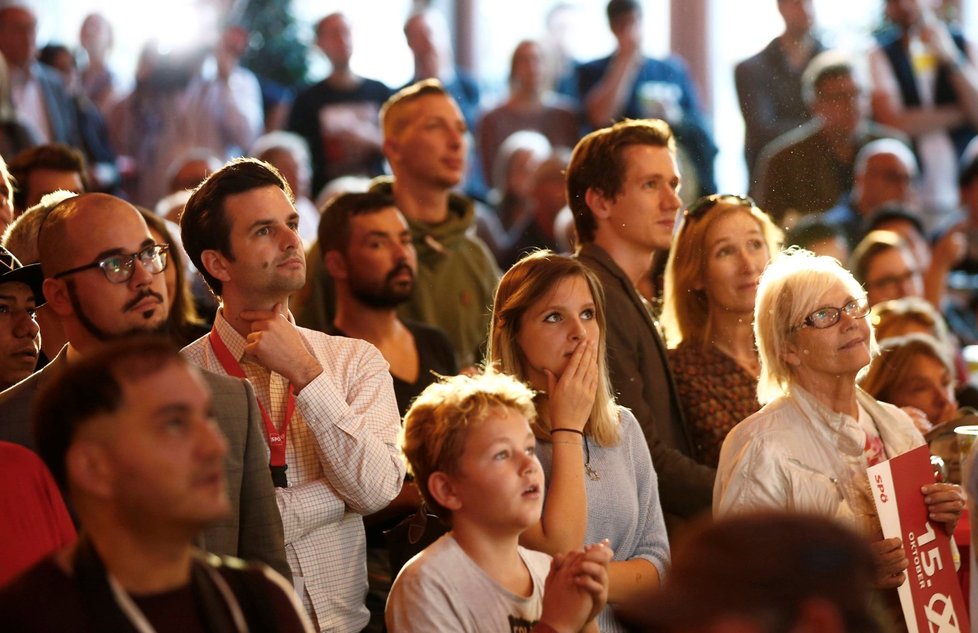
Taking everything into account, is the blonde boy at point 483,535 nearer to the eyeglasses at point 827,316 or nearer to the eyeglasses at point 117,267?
the eyeglasses at point 117,267

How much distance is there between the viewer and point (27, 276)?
3066 millimetres

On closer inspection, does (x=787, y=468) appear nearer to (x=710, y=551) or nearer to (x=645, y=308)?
(x=645, y=308)

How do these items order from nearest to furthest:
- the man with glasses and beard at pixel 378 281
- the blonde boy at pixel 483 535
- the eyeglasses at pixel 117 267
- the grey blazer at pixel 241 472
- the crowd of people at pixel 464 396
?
the crowd of people at pixel 464 396 < the blonde boy at pixel 483 535 < the grey blazer at pixel 241 472 < the eyeglasses at pixel 117 267 < the man with glasses and beard at pixel 378 281

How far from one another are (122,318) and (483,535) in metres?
0.87

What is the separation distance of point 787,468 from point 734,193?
127 cm

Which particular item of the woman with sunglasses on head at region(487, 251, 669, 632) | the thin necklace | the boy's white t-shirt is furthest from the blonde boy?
the thin necklace

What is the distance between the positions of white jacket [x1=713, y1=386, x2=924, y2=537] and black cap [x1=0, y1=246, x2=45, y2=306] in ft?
5.23

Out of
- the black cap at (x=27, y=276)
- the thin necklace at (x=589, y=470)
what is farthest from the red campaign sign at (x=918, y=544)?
the black cap at (x=27, y=276)

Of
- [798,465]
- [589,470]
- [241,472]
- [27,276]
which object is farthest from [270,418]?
[798,465]

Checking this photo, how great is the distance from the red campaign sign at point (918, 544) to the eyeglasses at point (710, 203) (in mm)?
1051

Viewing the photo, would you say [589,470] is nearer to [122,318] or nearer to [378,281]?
[122,318]

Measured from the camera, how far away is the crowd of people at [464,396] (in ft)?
6.51

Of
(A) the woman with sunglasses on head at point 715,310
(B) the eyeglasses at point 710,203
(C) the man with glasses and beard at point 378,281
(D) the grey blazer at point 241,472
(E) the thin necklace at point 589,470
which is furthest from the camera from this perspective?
(C) the man with glasses and beard at point 378,281

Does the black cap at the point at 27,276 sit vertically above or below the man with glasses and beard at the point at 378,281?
above
